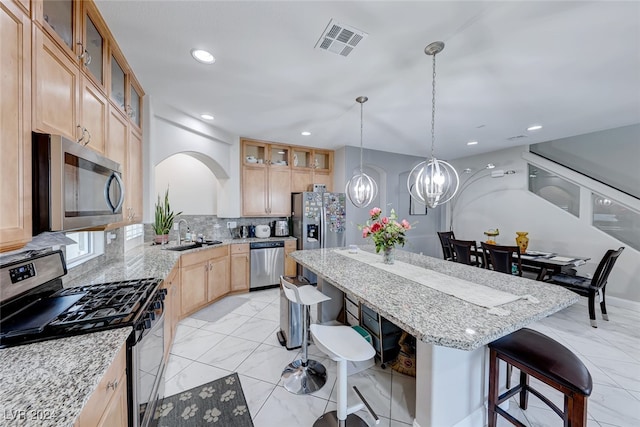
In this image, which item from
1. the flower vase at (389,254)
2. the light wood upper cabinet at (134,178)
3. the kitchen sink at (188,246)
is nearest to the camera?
the light wood upper cabinet at (134,178)

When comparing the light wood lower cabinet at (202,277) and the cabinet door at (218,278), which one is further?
the cabinet door at (218,278)

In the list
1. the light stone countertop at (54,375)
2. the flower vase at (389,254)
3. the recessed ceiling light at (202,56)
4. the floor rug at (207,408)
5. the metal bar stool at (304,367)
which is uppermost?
the recessed ceiling light at (202,56)

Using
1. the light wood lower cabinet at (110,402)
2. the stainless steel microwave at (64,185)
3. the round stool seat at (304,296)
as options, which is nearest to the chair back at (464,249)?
the round stool seat at (304,296)

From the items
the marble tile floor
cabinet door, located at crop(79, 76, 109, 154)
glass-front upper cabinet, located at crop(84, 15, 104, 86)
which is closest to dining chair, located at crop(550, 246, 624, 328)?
the marble tile floor

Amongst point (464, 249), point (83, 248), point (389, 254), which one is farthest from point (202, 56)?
point (464, 249)

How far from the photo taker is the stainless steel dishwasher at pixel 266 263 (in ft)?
13.3

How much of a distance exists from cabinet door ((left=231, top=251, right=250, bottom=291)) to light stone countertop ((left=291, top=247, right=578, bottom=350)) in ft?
7.18

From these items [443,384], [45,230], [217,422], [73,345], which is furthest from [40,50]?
[443,384]

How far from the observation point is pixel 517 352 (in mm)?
1342

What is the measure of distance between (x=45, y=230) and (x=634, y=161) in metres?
6.48

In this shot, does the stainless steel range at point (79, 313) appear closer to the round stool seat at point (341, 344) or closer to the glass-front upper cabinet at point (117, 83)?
the round stool seat at point (341, 344)

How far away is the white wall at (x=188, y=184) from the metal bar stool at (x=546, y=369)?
169 inches

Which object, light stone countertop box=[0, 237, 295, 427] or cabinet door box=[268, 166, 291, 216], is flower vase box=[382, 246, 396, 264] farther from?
cabinet door box=[268, 166, 291, 216]

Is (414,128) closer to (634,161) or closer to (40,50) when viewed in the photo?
(634,161)
